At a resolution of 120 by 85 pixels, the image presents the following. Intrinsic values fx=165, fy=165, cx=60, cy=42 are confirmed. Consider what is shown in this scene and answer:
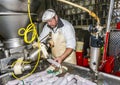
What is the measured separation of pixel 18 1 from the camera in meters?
1.54

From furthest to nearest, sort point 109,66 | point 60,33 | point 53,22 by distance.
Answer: point 60,33 → point 53,22 → point 109,66

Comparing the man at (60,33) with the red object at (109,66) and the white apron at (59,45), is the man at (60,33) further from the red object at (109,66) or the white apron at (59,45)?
the red object at (109,66)

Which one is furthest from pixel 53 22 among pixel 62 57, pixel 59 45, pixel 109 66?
pixel 109 66

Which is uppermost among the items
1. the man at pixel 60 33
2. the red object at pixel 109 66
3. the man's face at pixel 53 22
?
the man's face at pixel 53 22

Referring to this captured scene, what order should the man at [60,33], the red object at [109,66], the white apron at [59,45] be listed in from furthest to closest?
the white apron at [59,45]
the man at [60,33]
the red object at [109,66]

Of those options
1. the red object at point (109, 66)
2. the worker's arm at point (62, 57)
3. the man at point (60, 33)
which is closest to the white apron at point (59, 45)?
the man at point (60, 33)

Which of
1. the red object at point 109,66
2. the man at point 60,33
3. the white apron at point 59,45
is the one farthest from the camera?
the white apron at point 59,45

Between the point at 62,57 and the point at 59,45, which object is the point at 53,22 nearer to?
the point at 59,45

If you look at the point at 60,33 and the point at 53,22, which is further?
the point at 60,33

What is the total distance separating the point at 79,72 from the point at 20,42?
710mm

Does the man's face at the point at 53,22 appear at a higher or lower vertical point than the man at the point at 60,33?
higher

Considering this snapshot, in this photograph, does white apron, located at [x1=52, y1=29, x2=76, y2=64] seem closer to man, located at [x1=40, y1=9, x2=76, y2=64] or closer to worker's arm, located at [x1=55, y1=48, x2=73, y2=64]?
man, located at [x1=40, y1=9, x2=76, y2=64]

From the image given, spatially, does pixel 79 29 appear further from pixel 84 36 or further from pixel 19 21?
pixel 19 21

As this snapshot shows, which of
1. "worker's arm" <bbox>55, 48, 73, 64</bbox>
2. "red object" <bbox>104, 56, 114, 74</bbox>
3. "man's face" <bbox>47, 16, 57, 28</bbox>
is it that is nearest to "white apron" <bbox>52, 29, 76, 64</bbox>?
"man's face" <bbox>47, 16, 57, 28</bbox>
